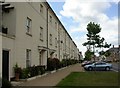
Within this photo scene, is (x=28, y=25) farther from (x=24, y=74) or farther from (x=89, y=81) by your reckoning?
(x=89, y=81)

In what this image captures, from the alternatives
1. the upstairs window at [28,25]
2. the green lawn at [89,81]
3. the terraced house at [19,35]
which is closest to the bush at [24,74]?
the terraced house at [19,35]

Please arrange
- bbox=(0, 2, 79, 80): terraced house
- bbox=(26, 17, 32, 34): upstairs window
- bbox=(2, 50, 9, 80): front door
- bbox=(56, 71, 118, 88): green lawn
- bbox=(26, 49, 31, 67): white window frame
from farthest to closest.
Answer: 1. bbox=(26, 17, 32, 34): upstairs window
2. bbox=(26, 49, 31, 67): white window frame
3. bbox=(0, 2, 79, 80): terraced house
4. bbox=(2, 50, 9, 80): front door
5. bbox=(56, 71, 118, 88): green lawn

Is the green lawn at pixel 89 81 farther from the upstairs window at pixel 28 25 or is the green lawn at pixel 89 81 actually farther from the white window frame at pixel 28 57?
the upstairs window at pixel 28 25

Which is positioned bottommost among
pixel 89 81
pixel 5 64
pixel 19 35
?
pixel 89 81

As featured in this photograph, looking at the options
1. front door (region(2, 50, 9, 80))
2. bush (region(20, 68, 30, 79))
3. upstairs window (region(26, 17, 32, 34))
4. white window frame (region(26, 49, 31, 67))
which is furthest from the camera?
upstairs window (region(26, 17, 32, 34))

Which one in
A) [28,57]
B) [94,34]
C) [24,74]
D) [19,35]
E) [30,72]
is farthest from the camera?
[94,34]

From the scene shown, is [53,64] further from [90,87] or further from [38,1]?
[90,87]

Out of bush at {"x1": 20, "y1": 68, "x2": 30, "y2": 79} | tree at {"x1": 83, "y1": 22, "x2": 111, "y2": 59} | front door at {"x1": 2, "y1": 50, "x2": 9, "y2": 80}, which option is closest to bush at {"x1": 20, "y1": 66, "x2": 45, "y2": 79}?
bush at {"x1": 20, "y1": 68, "x2": 30, "y2": 79}

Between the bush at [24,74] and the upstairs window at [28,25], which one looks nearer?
the bush at [24,74]

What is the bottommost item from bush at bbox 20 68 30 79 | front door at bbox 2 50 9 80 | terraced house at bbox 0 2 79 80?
bush at bbox 20 68 30 79

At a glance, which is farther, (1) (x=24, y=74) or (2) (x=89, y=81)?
(1) (x=24, y=74)

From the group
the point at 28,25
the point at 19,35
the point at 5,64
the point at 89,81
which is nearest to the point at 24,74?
the point at 5,64

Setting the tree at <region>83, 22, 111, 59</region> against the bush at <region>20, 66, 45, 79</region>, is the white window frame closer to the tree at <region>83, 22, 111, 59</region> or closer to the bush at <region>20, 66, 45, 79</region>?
the bush at <region>20, 66, 45, 79</region>

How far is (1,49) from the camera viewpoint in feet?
56.2
